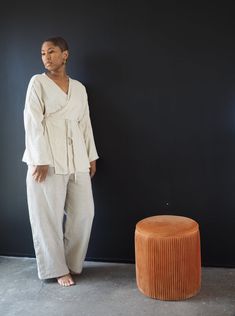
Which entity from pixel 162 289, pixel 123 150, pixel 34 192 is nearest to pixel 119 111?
pixel 123 150

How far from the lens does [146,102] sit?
2.57 metres

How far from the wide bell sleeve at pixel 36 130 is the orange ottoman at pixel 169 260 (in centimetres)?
75

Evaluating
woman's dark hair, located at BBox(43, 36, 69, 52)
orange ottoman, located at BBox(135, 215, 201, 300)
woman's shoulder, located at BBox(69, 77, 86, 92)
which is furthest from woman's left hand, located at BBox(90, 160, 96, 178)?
woman's dark hair, located at BBox(43, 36, 69, 52)

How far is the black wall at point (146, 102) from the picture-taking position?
8.08 ft

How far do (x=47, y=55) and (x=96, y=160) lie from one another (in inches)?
31.8

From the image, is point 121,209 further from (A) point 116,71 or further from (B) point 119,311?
(A) point 116,71

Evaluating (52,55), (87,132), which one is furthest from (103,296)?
(52,55)

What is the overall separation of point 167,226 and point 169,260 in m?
0.20

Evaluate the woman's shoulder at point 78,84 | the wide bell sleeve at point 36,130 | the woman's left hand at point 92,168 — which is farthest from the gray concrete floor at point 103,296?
the woman's shoulder at point 78,84

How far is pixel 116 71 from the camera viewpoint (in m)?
2.58

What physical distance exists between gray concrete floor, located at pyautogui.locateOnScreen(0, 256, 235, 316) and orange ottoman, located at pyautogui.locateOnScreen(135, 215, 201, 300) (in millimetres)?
66

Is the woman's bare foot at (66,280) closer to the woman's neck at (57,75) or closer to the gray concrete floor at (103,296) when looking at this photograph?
the gray concrete floor at (103,296)

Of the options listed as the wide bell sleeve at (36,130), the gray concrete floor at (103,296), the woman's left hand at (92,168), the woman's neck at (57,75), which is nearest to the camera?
the gray concrete floor at (103,296)

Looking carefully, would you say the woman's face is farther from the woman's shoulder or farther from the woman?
the woman's shoulder
